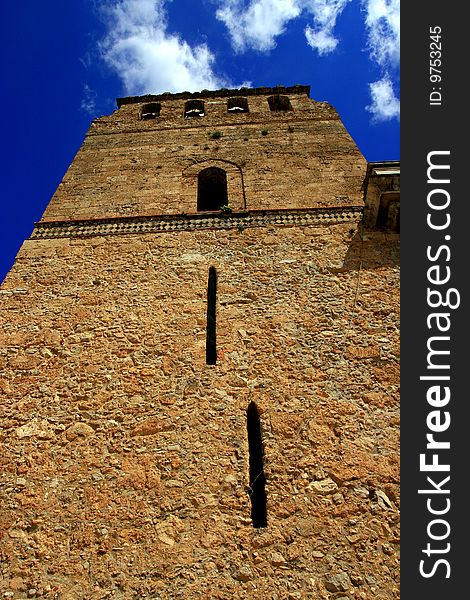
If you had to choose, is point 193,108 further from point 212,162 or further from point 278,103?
point 212,162

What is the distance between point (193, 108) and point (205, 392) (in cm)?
866

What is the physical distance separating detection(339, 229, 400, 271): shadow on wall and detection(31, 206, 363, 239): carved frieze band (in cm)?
50

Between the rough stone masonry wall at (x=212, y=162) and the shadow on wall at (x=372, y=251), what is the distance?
91cm

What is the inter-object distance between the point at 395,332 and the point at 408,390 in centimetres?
135

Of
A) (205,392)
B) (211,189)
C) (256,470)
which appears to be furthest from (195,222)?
(256,470)

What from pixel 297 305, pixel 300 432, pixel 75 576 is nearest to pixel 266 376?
pixel 300 432

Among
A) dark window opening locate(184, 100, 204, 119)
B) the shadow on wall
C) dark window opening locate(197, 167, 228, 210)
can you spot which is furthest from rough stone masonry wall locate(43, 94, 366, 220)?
the shadow on wall

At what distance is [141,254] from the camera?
6.28 metres

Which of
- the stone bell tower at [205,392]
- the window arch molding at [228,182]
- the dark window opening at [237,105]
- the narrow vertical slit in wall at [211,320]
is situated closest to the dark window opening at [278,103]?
the dark window opening at [237,105]

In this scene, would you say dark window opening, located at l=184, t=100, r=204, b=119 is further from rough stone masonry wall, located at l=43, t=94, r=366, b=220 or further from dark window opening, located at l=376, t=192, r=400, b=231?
dark window opening, located at l=376, t=192, r=400, b=231

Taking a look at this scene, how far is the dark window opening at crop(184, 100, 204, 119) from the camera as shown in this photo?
36.0ft

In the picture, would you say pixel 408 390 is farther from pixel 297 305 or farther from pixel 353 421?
pixel 297 305

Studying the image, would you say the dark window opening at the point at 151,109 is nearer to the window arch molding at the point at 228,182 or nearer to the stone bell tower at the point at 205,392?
the window arch molding at the point at 228,182

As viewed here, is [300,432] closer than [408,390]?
No
